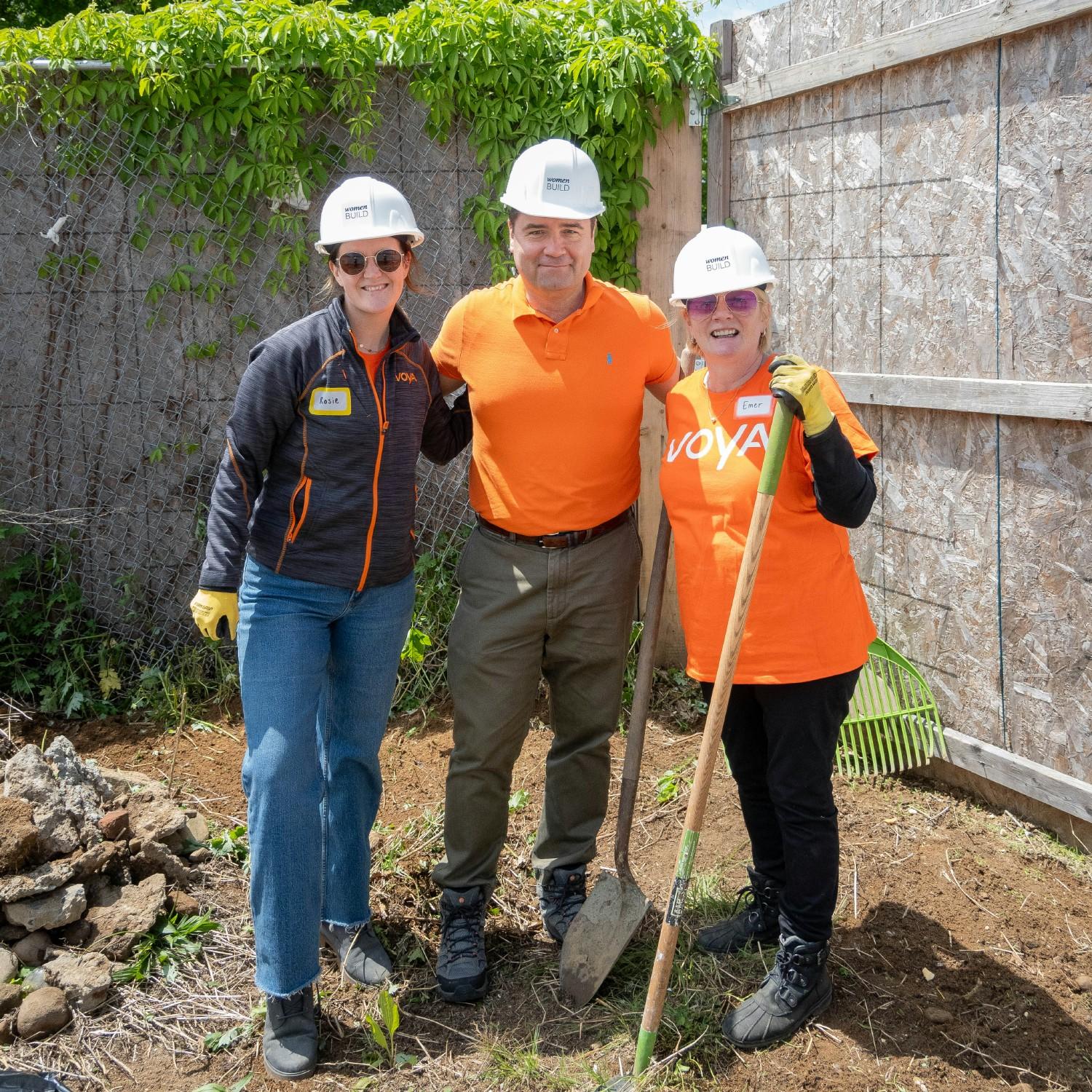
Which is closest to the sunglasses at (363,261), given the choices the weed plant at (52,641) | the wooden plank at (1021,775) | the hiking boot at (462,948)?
the hiking boot at (462,948)

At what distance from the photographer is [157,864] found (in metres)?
3.47

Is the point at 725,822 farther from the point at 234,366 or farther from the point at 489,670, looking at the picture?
the point at 234,366

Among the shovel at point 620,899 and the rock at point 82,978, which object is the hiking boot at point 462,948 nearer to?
the shovel at point 620,899

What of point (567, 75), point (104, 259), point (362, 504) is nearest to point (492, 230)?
point (567, 75)

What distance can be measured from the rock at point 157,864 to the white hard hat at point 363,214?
6.40 ft

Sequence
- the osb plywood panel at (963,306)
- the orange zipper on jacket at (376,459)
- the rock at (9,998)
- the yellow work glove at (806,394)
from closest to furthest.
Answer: the yellow work glove at (806,394)
the orange zipper on jacket at (376,459)
the rock at (9,998)
the osb plywood panel at (963,306)

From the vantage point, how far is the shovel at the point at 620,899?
2975mm

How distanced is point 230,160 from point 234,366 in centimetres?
90

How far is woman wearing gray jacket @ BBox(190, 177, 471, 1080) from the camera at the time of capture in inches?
108

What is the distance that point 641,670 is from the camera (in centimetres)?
308

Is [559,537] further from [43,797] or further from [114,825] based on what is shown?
[43,797]

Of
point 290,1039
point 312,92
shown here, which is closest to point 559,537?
point 290,1039

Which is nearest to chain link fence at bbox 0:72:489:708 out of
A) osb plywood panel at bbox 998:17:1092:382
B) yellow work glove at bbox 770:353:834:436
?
osb plywood panel at bbox 998:17:1092:382

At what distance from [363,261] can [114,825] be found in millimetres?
1917
